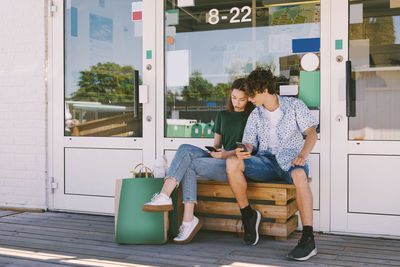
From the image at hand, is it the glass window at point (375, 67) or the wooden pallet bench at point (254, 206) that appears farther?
the glass window at point (375, 67)

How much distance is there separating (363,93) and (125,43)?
2055 millimetres

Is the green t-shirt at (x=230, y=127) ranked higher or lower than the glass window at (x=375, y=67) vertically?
lower

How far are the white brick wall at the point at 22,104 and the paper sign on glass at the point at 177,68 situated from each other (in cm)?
126

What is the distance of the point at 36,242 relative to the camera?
333 cm

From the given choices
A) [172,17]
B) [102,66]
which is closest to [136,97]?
[102,66]

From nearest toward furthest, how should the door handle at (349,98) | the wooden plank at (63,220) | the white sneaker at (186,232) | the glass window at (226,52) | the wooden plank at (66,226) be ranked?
the white sneaker at (186,232) → the door handle at (349,98) → the glass window at (226,52) → the wooden plank at (66,226) → the wooden plank at (63,220)

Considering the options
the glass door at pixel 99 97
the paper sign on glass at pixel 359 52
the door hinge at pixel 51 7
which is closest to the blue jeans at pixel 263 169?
the paper sign on glass at pixel 359 52

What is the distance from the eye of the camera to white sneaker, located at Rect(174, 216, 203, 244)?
3.24 meters

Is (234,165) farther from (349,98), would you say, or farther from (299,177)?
(349,98)

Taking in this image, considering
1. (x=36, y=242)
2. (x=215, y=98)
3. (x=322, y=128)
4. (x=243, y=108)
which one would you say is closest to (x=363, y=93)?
(x=322, y=128)

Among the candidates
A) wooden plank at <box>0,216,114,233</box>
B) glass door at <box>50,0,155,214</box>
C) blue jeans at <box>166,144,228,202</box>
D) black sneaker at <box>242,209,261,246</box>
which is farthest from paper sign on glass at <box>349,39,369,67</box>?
wooden plank at <box>0,216,114,233</box>

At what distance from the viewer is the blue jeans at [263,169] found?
323 centimetres

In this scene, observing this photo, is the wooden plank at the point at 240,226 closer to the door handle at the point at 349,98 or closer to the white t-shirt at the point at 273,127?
the white t-shirt at the point at 273,127

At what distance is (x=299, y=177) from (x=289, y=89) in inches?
35.2
